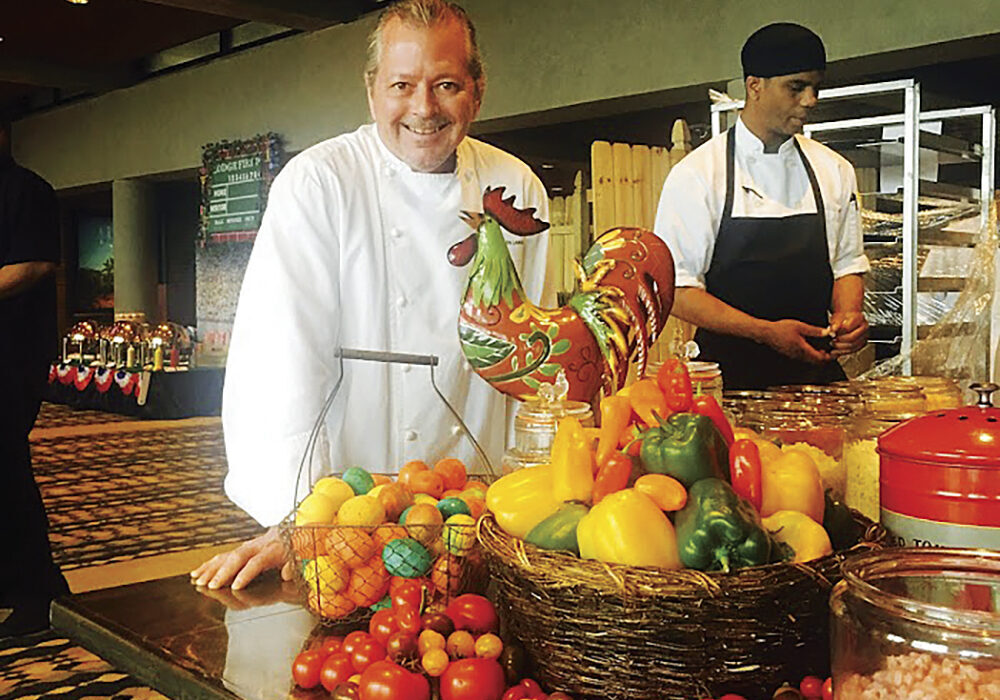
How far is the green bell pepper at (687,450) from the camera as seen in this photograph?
98cm

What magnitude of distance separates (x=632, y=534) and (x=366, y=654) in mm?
293

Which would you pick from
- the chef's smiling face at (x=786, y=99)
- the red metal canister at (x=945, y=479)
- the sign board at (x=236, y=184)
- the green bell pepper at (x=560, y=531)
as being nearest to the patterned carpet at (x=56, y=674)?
the green bell pepper at (x=560, y=531)

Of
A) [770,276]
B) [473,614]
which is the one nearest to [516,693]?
[473,614]

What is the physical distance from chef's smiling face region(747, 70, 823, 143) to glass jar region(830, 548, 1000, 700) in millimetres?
2236

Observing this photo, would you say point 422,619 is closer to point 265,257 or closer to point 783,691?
point 783,691

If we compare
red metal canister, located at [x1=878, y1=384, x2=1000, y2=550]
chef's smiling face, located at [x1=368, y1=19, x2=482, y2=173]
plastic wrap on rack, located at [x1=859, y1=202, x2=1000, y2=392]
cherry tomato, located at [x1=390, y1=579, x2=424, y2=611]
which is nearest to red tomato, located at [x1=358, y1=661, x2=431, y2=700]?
cherry tomato, located at [x1=390, y1=579, x2=424, y2=611]

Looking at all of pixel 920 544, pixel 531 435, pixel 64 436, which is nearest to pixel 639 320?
pixel 531 435

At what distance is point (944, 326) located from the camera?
3.48 metres

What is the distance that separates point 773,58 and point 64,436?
6.24 meters

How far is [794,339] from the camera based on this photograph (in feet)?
8.58

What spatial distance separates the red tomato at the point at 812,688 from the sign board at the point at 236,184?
320 inches

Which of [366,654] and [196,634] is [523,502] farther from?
[196,634]

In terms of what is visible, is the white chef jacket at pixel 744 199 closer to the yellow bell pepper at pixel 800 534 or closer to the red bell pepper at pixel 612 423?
the red bell pepper at pixel 612 423

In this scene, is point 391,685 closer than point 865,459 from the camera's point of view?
Yes
